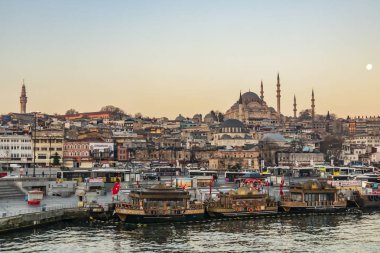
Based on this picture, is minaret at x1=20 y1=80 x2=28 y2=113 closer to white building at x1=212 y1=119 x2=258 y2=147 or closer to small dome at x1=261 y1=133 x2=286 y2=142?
white building at x1=212 y1=119 x2=258 y2=147

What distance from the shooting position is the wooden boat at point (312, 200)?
3616cm

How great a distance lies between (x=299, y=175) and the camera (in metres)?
68.6

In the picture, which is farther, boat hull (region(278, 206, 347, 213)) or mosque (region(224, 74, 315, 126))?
mosque (region(224, 74, 315, 126))

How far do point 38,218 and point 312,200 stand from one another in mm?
15526

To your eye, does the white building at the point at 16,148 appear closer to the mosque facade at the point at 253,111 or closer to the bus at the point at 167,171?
the bus at the point at 167,171

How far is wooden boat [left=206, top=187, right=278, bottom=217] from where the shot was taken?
110 ft

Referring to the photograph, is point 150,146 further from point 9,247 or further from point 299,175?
point 9,247

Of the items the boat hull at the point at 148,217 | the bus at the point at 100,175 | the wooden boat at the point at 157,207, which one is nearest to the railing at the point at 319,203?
the wooden boat at the point at 157,207

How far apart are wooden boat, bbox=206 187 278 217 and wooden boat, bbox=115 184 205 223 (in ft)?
5.33

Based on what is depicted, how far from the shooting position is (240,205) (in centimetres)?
3406

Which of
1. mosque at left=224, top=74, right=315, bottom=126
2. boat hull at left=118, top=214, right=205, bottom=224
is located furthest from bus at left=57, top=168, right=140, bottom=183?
mosque at left=224, top=74, right=315, bottom=126

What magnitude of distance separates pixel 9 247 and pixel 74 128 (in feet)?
259

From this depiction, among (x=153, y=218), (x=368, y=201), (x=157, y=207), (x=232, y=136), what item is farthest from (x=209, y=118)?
(x=153, y=218)

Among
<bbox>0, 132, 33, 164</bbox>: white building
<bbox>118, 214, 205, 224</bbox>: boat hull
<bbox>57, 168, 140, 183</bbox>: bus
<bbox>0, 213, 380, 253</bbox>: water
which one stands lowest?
<bbox>0, 213, 380, 253</bbox>: water
